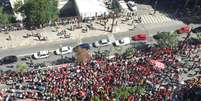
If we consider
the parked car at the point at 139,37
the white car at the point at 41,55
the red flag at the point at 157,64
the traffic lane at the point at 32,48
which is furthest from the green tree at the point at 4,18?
the red flag at the point at 157,64

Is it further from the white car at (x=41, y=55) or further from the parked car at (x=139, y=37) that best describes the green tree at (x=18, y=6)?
the parked car at (x=139, y=37)

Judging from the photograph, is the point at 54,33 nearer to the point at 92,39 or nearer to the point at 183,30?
the point at 92,39

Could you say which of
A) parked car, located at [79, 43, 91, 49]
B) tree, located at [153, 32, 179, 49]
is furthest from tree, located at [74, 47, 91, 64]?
tree, located at [153, 32, 179, 49]

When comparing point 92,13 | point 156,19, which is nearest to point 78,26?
point 92,13

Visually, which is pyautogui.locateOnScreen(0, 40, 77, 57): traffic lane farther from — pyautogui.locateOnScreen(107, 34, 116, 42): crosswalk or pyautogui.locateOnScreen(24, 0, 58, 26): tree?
pyautogui.locateOnScreen(107, 34, 116, 42): crosswalk

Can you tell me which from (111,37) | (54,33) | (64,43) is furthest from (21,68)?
(111,37)
